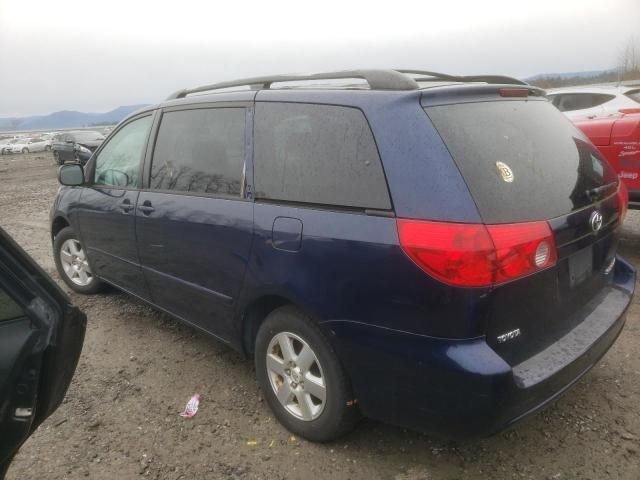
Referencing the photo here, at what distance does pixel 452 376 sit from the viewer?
1917 millimetres

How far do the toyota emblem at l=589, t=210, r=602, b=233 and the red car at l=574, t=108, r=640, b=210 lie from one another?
9.53 feet

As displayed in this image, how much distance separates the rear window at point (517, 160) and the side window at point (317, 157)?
1.08 feet

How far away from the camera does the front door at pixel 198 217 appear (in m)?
2.74

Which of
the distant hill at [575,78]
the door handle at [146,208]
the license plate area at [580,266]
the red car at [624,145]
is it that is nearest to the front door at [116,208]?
the door handle at [146,208]

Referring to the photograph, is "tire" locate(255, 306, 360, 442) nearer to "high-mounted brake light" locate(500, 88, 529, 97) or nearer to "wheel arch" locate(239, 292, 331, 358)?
"wheel arch" locate(239, 292, 331, 358)

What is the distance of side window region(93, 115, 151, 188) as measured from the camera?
11.9ft

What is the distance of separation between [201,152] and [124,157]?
1084 mm

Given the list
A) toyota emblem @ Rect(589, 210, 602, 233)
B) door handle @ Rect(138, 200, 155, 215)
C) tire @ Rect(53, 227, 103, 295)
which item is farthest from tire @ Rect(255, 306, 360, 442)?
tire @ Rect(53, 227, 103, 295)

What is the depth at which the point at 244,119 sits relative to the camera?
279cm

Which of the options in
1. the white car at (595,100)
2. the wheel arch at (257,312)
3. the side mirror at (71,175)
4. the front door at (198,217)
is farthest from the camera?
the white car at (595,100)

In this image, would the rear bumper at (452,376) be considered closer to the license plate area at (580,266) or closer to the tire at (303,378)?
the tire at (303,378)

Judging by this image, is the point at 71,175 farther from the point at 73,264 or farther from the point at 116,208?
the point at 73,264

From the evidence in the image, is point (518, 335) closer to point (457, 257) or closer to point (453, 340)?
point (453, 340)

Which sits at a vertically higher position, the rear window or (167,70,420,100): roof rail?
(167,70,420,100): roof rail
